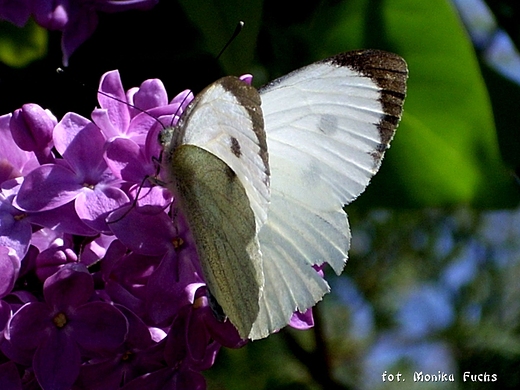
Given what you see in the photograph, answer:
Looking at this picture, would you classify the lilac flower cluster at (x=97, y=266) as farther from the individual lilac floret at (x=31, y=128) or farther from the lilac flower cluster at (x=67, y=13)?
the lilac flower cluster at (x=67, y=13)

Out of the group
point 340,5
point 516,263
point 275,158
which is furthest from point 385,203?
point 516,263

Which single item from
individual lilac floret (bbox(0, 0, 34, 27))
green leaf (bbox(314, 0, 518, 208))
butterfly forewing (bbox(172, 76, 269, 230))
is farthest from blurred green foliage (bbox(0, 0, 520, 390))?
butterfly forewing (bbox(172, 76, 269, 230))

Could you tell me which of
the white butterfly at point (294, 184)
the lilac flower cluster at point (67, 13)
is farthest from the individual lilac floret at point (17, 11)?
the white butterfly at point (294, 184)

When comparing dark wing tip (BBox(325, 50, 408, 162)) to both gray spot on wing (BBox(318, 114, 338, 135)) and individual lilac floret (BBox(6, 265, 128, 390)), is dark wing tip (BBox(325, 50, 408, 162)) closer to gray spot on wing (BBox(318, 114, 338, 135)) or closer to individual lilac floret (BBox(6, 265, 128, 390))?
gray spot on wing (BBox(318, 114, 338, 135))

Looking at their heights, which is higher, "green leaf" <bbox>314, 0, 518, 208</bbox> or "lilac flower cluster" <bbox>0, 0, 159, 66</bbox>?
"lilac flower cluster" <bbox>0, 0, 159, 66</bbox>

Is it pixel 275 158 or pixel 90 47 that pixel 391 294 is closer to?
pixel 90 47

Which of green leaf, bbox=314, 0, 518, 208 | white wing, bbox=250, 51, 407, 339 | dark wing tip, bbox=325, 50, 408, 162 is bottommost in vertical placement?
green leaf, bbox=314, 0, 518, 208
